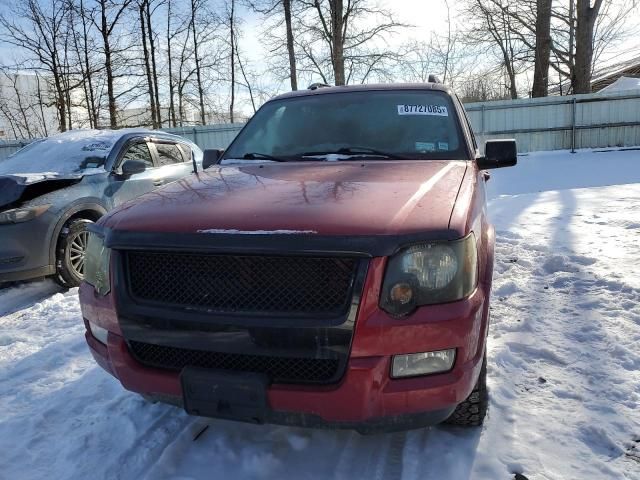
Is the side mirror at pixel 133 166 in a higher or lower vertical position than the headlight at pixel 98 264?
higher

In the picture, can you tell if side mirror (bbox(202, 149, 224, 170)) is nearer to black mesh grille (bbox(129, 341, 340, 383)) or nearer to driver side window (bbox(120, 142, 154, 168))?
black mesh grille (bbox(129, 341, 340, 383))

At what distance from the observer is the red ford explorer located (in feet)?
5.64

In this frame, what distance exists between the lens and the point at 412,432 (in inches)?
92.3

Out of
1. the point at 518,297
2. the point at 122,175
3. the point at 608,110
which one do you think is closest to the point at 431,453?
the point at 518,297

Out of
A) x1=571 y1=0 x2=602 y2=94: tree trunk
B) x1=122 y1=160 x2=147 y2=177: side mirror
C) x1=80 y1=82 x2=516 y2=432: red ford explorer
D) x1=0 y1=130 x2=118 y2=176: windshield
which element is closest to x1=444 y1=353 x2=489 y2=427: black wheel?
x1=80 y1=82 x2=516 y2=432: red ford explorer

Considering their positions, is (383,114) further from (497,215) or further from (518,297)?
(497,215)

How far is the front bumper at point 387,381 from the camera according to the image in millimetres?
1704

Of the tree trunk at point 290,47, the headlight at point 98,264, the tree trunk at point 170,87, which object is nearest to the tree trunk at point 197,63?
the tree trunk at point 170,87

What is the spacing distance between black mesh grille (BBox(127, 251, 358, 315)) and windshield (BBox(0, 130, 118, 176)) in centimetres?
391

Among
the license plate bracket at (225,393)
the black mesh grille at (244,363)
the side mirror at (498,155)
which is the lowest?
the license plate bracket at (225,393)

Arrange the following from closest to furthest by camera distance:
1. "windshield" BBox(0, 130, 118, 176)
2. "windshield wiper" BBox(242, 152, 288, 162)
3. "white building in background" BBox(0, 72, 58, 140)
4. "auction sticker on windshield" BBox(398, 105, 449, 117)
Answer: "windshield wiper" BBox(242, 152, 288, 162), "auction sticker on windshield" BBox(398, 105, 449, 117), "windshield" BBox(0, 130, 118, 176), "white building in background" BBox(0, 72, 58, 140)

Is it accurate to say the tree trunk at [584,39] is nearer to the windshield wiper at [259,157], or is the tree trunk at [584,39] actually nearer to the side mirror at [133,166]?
the side mirror at [133,166]

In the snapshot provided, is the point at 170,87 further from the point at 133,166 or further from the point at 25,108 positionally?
the point at 133,166

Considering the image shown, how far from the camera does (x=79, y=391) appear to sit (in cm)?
293
